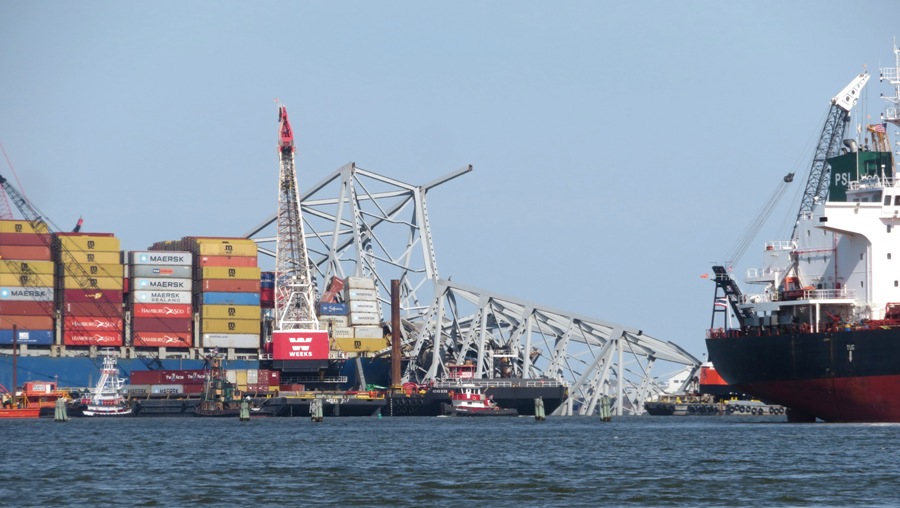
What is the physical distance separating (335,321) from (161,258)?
1798 cm

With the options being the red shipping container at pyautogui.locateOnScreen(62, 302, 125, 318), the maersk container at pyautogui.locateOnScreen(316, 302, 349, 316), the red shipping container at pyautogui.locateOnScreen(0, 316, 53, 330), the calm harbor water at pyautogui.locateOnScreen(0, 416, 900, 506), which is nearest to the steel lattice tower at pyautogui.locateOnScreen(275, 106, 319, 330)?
the maersk container at pyautogui.locateOnScreen(316, 302, 349, 316)

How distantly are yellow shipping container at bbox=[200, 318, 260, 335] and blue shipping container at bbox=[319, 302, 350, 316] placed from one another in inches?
285

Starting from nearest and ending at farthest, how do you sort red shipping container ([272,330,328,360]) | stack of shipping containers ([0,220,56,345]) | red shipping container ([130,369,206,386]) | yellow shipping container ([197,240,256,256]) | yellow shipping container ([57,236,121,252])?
red shipping container ([130,369,206,386]) < stack of shipping containers ([0,220,56,345]) < yellow shipping container ([57,236,121,252]) < red shipping container ([272,330,328,360]) < yellow shipping container ([197,240,256,256])

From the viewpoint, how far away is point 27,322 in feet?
477

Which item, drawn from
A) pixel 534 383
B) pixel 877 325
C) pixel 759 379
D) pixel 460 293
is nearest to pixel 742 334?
pixel 759 379

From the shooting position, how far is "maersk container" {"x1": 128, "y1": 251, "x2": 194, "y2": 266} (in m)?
151

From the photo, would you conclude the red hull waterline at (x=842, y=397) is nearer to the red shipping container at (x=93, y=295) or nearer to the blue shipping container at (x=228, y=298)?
the blue shipping container at (x=228, y=298)

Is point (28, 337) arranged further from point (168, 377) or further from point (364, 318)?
point (364, 318)

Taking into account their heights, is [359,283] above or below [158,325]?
above

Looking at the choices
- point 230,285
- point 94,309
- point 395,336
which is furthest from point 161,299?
point 395,336

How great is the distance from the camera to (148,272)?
150 meters

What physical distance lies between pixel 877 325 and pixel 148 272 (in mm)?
85038

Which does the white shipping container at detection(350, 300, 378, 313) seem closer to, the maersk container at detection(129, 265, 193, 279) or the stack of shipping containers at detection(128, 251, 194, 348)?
the stack of shipping containers at detection(128, 251, 194, 348)

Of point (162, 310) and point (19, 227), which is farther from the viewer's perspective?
point (162, 310)
